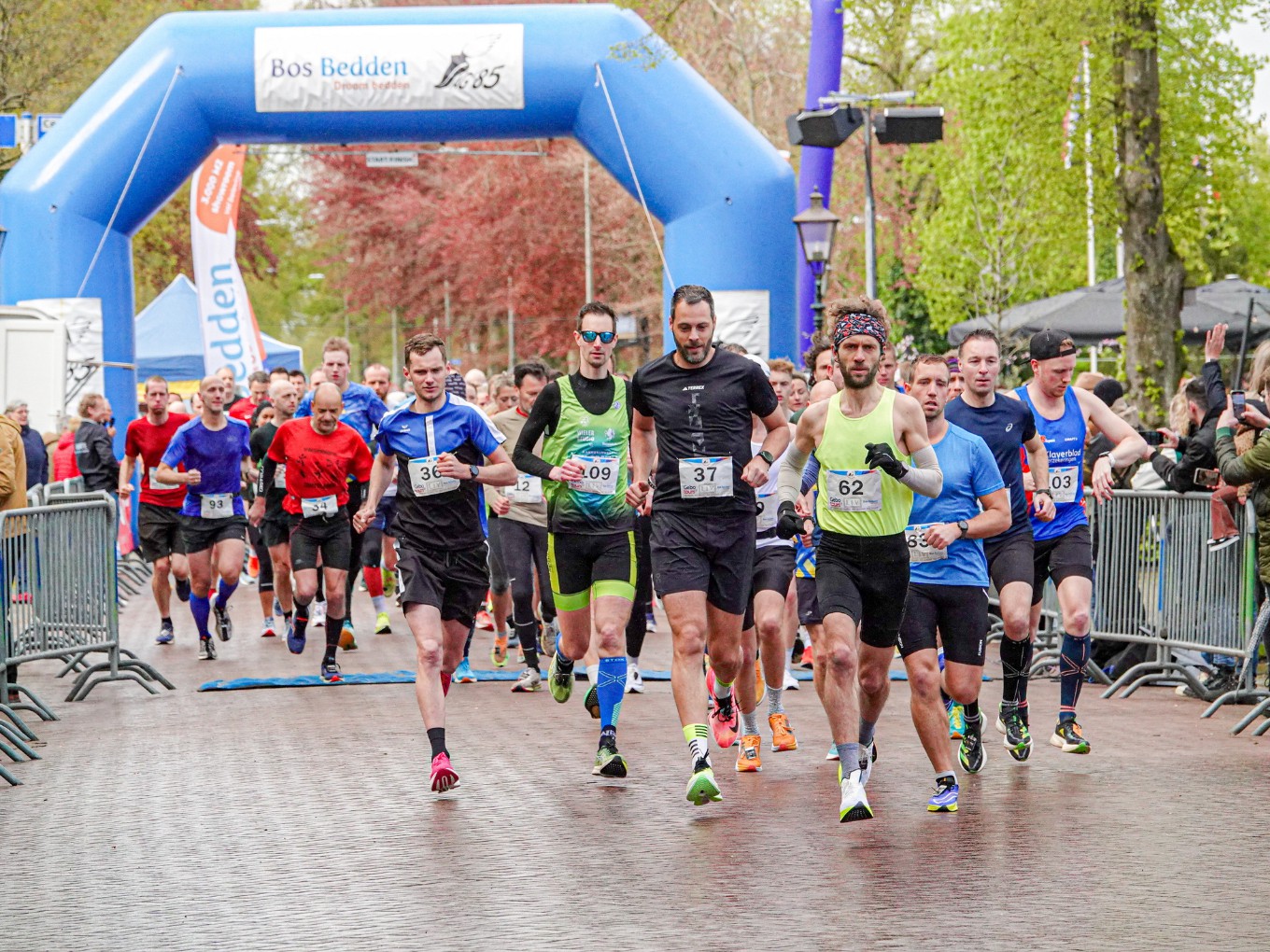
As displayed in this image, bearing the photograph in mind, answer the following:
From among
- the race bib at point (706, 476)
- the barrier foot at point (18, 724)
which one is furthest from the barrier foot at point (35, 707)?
the race bib at point (706, 476)

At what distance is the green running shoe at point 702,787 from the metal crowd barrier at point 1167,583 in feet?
15.0

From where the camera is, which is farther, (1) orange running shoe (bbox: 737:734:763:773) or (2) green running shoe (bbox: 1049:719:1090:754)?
(2) green running shoe (bbox: 1049:719:1090:754)

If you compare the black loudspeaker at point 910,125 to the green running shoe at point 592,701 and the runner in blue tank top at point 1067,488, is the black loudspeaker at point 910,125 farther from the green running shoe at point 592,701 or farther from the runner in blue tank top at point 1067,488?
the green running shoe at point 592,701

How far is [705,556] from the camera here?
8148 millimetres

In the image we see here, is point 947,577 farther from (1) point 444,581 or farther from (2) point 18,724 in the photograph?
(2) point 18,724

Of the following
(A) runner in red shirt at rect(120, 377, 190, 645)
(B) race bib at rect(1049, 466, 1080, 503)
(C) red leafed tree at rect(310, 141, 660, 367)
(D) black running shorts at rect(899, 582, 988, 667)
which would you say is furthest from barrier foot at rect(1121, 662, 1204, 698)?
(C) red leafed tree at rect(310, 141, 660, 367)

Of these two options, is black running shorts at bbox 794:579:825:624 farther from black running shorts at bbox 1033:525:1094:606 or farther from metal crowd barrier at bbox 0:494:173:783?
metal crowd barrier at bbox 0:494:173:783

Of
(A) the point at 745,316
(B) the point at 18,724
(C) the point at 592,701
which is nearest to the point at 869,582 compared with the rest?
(C) the point at 592,701

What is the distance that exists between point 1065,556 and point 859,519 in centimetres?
215

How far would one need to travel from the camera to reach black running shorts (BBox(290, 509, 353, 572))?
43.0 feet

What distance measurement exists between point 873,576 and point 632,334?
35167 mm

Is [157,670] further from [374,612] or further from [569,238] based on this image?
[569,238]

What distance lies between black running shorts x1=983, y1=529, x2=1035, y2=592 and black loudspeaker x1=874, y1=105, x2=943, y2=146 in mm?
10814

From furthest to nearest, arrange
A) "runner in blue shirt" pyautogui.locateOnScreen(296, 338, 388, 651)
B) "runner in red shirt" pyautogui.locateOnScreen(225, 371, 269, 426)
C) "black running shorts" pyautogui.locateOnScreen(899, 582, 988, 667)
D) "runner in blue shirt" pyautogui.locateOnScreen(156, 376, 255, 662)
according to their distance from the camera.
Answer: "runner in red shirt" pyautogui.locateOnScreen(225, 371, 269, 426) → "runner in blue shirt" pyautogui.locateOnScreen(296, 338, 388, 651) → "runner in blue shirt" pyautogui.locateOnScreen(156, 376, 255, 662) → "black running shorts" pyautogui.locateOnScreen(899, 582, 988, 667)
